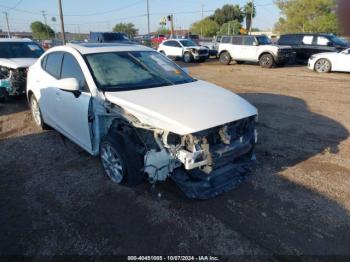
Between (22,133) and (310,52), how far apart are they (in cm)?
1644

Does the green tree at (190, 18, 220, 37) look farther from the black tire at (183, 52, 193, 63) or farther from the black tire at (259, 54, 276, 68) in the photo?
the black tire at (259, 54, 276, 68)

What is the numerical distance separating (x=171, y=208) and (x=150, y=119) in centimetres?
105

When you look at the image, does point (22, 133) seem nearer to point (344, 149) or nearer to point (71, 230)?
point (71, 230)

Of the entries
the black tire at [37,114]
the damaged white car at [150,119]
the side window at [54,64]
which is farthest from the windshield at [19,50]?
the damaged white car at [150,119]

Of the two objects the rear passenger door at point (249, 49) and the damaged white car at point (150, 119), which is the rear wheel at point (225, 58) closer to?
the rear passenger door at point (249, 49)

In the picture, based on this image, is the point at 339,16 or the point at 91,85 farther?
the point at 91,85

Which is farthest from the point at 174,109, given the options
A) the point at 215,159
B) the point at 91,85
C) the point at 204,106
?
the point at 91,85

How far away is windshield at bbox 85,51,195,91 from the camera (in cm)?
394

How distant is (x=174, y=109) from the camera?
131 inches

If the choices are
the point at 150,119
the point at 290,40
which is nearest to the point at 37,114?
the point at 150,119

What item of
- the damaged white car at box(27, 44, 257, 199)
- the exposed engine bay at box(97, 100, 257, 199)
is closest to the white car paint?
the damaged white car at box(27, 44, 257, 199)

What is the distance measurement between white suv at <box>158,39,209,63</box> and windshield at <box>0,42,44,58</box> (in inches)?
469

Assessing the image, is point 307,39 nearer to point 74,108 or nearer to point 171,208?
point 74,108

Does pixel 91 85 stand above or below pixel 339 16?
below
